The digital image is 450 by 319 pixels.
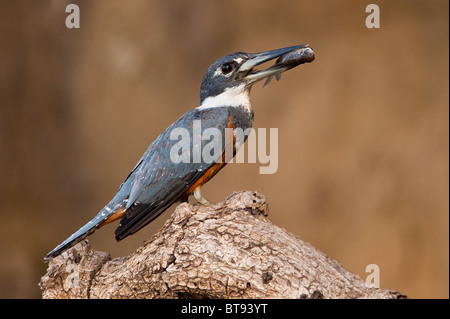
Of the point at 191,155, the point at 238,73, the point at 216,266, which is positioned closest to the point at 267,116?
the point at 238,73

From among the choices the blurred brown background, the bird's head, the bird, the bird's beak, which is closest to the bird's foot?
the bird

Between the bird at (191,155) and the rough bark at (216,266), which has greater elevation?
the bird at (191,155)

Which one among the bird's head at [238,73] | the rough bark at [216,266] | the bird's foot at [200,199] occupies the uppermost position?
the bird's head at [238,73]

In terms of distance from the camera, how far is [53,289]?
342 cm

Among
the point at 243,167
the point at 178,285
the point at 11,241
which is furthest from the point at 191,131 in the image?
the point at 11,241

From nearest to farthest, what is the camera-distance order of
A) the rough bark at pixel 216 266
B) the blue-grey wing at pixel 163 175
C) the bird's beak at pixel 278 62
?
the rough bark at pixel 216 266
the blue-grey wing at pixel 163 175
the bird's beak at pixel 278 62

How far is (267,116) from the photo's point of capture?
278 inches

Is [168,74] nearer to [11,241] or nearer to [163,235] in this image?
[11,241]

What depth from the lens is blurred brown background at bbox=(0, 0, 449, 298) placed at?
6840mm

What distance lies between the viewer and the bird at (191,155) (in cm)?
360

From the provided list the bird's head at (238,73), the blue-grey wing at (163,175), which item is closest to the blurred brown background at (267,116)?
the bird's head at (238,73)

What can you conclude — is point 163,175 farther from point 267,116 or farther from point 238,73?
point 267,116

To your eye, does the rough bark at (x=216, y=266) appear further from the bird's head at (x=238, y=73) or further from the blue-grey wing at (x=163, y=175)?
the bird's head at (x=238, y=73)

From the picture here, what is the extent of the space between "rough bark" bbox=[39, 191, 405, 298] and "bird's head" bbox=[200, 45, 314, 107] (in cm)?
86
